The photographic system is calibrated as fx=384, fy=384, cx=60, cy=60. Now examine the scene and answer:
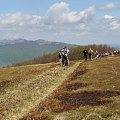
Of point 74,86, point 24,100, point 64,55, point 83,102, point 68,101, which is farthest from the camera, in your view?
point 64,55

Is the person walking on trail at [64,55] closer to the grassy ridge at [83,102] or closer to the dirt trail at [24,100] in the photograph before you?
the dirt trail at [24,100]

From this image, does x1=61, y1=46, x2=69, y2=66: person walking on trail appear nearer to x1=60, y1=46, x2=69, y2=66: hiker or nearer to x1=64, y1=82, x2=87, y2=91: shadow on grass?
x1=60, y1=46, x2=69, y2=66: hiker

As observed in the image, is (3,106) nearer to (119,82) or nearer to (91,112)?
(91,112)

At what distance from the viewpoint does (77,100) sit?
41.5 meters

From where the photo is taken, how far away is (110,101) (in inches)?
1534

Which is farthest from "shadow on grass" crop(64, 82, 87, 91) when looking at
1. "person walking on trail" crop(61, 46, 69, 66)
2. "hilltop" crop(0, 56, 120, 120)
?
"person walking on trail" crop(61, 46, 69, 66)

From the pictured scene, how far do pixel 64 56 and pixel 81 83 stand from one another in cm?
2409

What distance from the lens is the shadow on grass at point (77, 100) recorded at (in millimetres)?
38125

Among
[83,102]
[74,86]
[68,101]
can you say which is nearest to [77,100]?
[68,101]

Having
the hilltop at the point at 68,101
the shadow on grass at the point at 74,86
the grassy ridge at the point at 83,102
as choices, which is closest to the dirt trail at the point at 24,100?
the hilltop at the point at 68,101

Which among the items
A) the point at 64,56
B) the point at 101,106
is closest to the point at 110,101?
the point at 101,106

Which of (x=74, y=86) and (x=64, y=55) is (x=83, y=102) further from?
(x=64, y=55)

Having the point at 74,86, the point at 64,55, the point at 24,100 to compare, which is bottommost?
the point at 24,100

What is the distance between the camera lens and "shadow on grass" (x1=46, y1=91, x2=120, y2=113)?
38125mm
